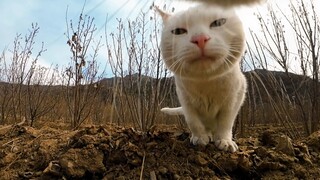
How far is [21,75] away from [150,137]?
17.0 ft

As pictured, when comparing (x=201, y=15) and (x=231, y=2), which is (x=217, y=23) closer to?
(x=201, y=15)

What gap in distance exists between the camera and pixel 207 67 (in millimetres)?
1885

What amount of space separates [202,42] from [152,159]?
26.6 inches

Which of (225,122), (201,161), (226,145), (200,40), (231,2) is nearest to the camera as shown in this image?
(231,2)

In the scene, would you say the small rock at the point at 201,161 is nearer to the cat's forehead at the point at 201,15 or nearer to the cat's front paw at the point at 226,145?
the cat's front paw at the point at 226,145

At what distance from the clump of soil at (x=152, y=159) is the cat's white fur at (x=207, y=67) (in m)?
0.15

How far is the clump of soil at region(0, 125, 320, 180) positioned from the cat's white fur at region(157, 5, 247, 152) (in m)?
0.15

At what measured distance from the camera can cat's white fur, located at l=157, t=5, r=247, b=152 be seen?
6.11 ft

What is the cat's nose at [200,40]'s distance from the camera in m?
1.81

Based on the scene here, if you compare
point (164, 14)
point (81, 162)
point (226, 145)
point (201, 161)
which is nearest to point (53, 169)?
point (81, 162)

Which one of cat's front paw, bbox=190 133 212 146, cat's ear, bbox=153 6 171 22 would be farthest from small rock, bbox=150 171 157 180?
cat's ear, bbox=153 6 171 22

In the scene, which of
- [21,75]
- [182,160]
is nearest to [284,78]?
[182,160]

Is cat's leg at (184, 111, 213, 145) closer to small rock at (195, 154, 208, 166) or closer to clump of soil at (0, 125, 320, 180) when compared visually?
clump of soil at (0, 125, 320, 180)

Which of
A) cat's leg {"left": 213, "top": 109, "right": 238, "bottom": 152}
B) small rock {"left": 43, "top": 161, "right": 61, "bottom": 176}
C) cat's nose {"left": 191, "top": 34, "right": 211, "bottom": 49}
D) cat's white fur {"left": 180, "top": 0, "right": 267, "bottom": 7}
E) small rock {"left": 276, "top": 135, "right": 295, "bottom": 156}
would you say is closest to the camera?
cat's white fur {"left": 180, "top": 0, "right": 267, "bottom": 7}
